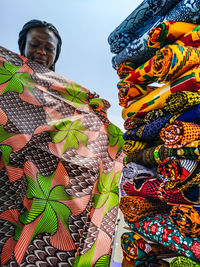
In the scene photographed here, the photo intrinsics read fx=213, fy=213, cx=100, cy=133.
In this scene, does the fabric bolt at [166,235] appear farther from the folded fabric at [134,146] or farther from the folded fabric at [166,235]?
the folded fabric at [134,146]

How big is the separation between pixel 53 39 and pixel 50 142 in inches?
28.6

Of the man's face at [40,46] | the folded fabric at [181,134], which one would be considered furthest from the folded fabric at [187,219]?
the man's face at [40,46]

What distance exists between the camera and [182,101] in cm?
37

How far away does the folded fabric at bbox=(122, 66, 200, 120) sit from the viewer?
1.28 ft

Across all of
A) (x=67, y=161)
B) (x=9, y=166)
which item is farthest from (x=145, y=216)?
(x=9, y=166)

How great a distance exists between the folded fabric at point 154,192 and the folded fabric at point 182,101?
→ 147mm

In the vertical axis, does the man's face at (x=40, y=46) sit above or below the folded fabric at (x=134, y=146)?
Answer: above

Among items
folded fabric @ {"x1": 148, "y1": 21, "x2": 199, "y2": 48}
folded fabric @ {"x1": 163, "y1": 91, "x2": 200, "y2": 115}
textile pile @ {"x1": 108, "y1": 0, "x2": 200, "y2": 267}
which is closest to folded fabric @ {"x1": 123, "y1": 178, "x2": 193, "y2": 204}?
textile pile @ {"x1": 108, "y1": 0, "x2": 200, "y2": 267}

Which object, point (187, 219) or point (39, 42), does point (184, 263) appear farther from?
point (39, 42)

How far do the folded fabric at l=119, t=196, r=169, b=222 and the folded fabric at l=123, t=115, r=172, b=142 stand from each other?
143 mm

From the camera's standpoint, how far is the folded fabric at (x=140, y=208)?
48cm

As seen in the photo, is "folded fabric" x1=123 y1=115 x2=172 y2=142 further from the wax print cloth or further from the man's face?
the man's face

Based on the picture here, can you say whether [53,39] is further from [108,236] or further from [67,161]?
[108,236]

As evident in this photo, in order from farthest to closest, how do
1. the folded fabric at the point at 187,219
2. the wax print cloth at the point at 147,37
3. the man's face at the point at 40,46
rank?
the man's face at the point at 40,46
the wax print cloth at the point at 147,37
the folded fabric at the point at 187,219
